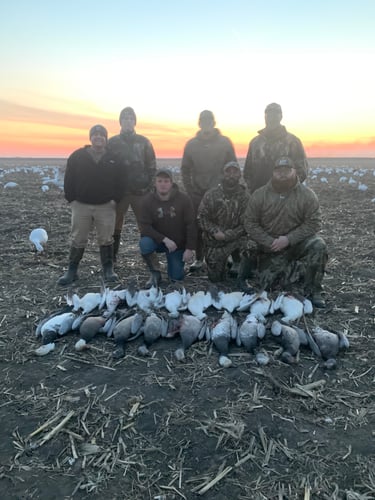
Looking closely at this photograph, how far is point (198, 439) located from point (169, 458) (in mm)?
287

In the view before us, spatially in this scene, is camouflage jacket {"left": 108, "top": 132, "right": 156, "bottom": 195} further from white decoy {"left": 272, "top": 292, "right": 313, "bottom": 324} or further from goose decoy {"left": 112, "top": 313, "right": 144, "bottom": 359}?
white decoy {"left": 272, "top": 292, "right": 313, "bottom": 324}

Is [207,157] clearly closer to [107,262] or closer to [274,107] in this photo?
[274,107]

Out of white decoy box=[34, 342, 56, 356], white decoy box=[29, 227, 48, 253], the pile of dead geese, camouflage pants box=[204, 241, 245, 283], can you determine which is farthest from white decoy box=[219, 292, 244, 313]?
white decoy box=[29, 227, 48, 253]

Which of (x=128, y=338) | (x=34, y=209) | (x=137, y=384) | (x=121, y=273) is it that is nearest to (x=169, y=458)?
(x=137, y=384)

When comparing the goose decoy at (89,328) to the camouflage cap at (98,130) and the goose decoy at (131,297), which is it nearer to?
the goose decoy at (131,297)

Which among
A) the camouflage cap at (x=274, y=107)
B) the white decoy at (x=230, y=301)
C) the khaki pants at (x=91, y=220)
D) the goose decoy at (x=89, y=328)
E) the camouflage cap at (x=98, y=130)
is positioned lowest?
the goose decoy at (x=89, y=328)

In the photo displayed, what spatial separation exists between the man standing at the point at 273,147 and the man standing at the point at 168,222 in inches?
49.3

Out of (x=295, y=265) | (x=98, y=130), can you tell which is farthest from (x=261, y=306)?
(x=98, y=130)

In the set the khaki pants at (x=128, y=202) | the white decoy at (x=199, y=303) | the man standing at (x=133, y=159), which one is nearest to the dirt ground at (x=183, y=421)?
the white decoy at (x=199, y=303)

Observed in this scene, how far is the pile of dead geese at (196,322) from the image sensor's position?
4.52 meters

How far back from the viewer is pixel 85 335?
4.80 metres

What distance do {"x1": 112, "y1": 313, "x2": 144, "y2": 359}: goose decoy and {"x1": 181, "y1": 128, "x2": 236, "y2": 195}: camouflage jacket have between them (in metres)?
2.63

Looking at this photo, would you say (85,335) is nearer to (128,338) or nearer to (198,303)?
(128,338)

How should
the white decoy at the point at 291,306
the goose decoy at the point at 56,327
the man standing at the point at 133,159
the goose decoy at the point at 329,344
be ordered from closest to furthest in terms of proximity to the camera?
the goose decoy at the point at 329,344, the goose decoy at the point at 56,327, the white decoy at the point at 291,306, the man standing at the point at 133,159
